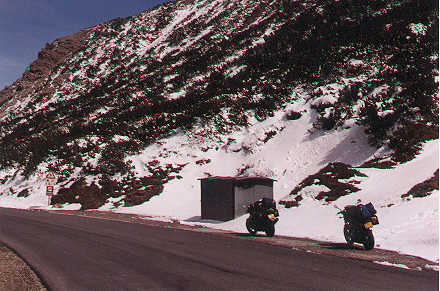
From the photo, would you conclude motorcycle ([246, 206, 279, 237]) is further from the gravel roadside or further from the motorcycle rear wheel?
the gravel roadside

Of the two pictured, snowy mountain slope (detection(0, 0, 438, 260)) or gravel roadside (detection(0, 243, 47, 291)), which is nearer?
gravel roadside (detection(0, 243, 47, 291))

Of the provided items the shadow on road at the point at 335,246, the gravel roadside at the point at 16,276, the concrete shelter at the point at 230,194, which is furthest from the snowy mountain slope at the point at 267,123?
the gravel roadside at the point at 16,276

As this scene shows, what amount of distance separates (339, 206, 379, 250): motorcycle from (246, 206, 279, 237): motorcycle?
9.39 feet

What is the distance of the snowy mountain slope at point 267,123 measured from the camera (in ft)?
61.5

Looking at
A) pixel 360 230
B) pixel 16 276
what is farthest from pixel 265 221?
pixel 16 276

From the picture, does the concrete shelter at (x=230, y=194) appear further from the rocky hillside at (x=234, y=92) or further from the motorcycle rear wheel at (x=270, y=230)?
the rocky hillside at (x=234, y=92)

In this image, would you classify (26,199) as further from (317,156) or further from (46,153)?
(317,156)

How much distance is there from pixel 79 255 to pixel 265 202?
698 cm

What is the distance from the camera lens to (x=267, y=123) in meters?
33.3

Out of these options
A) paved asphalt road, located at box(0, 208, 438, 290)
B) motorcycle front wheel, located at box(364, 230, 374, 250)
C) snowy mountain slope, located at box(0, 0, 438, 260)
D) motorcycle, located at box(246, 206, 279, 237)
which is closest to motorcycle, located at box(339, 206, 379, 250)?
motorcycle front wheel, located at box(364, 230, 374, 250)

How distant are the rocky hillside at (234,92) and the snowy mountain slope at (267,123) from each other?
17 cm

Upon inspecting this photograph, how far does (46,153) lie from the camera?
39.2 meters

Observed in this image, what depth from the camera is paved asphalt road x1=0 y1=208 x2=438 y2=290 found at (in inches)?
246

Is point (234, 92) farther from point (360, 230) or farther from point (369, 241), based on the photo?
point (369, 241)
